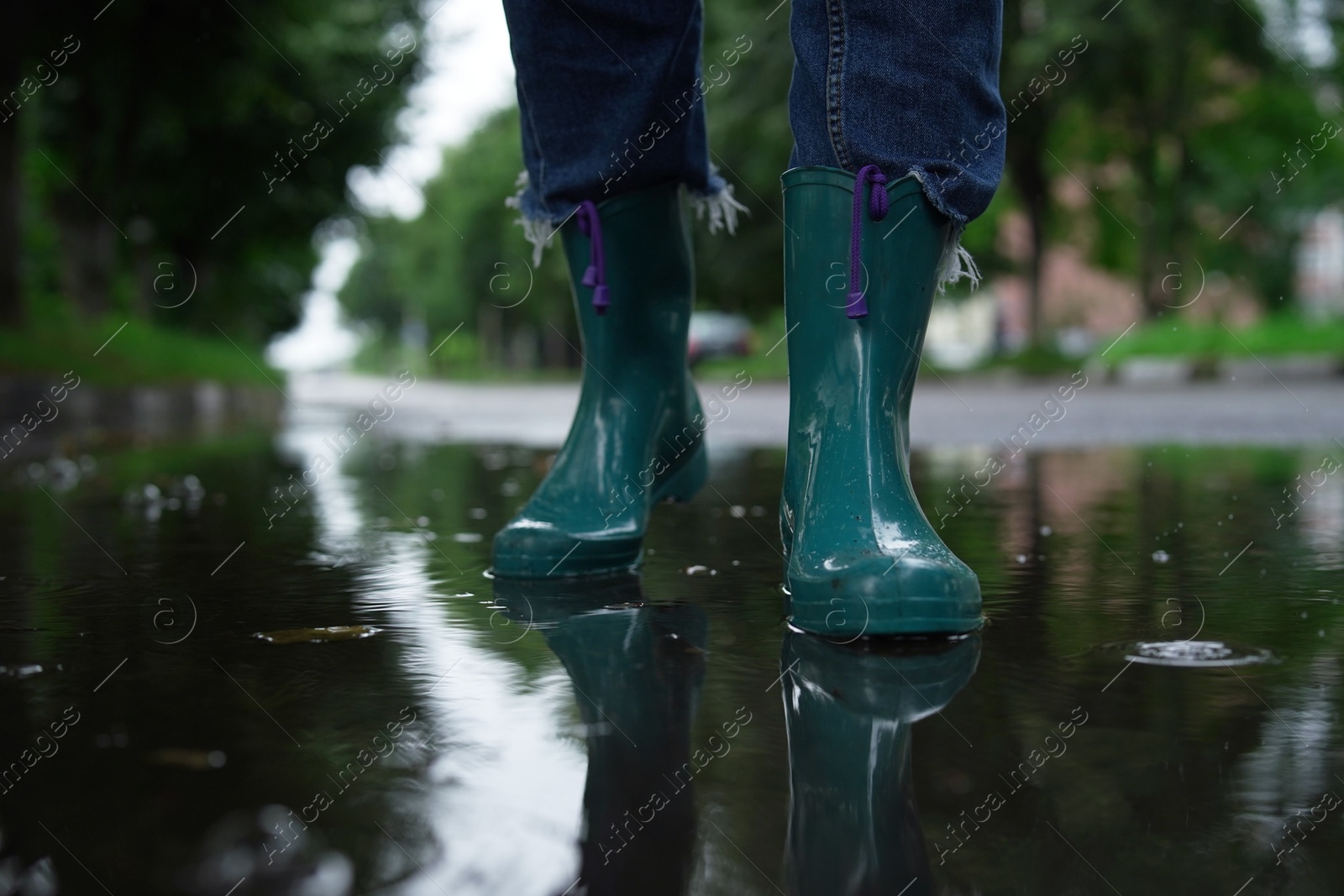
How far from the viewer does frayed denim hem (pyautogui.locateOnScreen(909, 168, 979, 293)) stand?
182 centimetres

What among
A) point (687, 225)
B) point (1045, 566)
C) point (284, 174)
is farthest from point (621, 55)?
point (284, 174)

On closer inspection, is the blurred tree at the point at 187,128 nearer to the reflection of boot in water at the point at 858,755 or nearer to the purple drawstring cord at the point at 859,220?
the purple drawstring cord at the point at 859,220

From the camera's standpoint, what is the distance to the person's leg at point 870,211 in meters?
1.76

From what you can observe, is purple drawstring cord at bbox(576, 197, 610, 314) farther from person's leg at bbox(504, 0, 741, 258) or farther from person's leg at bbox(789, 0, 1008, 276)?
person's leg at bbox(789, 0, 1008, 276)

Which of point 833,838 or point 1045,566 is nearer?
point 833,838

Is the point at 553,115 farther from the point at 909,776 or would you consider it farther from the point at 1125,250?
the point at 1125,250

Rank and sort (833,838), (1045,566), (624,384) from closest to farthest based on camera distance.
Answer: (833,838) → (1045,566) → (624,384)

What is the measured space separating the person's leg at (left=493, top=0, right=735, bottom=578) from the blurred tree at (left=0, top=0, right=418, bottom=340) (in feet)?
24.9

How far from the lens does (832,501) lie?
1.72 meters

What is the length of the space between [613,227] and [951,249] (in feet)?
2.02

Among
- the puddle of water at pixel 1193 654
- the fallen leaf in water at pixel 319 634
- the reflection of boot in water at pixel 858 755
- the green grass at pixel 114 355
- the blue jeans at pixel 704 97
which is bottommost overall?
the fallen leaf in water at pixel 319 634

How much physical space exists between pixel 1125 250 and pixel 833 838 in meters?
30.7

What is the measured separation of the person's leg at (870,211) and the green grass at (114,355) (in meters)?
6.59

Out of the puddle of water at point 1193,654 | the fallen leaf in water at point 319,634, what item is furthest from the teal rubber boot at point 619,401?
the puddle of water at point 1193,654
